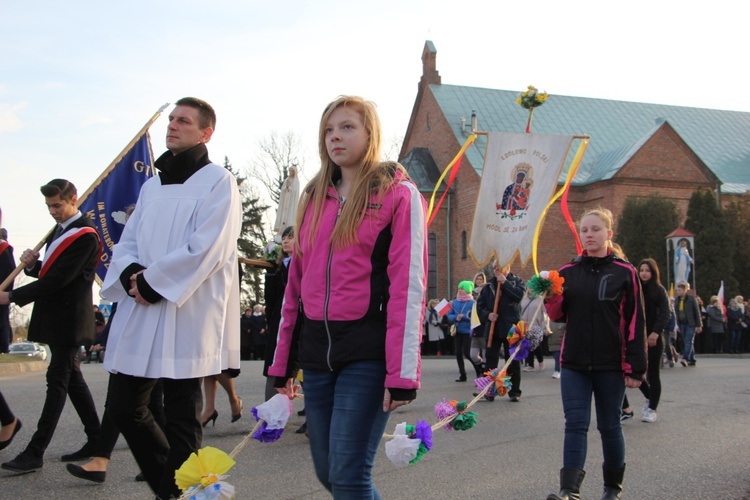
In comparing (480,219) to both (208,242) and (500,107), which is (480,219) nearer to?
(208,242)

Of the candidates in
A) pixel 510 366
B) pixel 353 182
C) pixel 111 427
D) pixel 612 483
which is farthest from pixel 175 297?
pixel 510 366

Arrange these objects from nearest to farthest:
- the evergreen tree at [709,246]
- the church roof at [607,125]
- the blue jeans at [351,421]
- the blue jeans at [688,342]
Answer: the blue jeans at [351,421]
the blue jeans at [688,342]
the evergreen tree at [709,246]
the church roof at [607,125]

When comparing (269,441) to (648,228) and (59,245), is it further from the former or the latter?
(648,228)

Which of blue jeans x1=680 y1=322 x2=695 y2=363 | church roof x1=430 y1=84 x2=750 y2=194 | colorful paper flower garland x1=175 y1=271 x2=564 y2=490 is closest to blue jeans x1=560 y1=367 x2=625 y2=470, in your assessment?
colorful paper flower garland x1=175 y1=271 x2=564 y2=490

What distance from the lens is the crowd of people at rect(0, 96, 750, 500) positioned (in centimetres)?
312

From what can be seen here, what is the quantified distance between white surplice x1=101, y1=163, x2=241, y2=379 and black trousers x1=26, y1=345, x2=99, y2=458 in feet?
6.63

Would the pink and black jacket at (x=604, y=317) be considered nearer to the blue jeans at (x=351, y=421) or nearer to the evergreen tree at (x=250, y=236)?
the blue jeans at (x=351, y=421)

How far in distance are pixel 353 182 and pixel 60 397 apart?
3.63 metres

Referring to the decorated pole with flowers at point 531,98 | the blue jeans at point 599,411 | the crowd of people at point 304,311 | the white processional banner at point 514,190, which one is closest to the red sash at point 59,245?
the crowd of people at point 304,311

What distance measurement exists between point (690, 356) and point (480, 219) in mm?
9529

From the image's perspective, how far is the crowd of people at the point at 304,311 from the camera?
3117 mm

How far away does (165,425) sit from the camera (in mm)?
4000

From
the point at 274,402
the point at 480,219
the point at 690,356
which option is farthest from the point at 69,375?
the point at 690,356

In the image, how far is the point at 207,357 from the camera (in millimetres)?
4004
